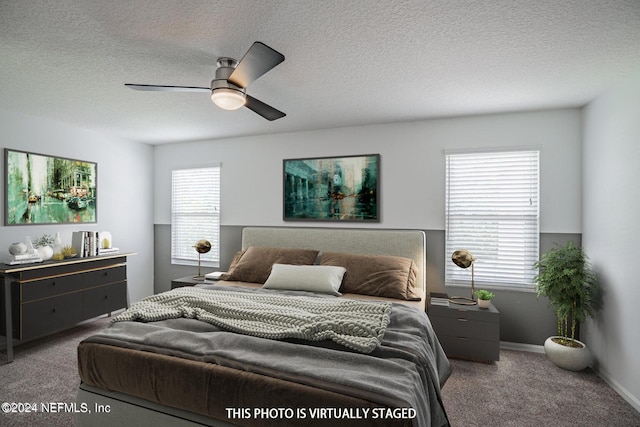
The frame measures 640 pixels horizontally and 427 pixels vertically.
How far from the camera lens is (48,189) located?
3.89m

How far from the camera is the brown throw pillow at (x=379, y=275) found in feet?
10.6

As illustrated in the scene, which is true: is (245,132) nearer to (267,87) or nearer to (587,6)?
(267,87)

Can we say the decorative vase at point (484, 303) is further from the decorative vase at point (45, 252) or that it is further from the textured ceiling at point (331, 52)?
the decorative vase at point (45, 252)

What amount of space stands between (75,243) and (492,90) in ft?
16.2

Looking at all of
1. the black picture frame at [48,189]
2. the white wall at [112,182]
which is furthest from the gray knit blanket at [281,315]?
the white wall at [112,182]

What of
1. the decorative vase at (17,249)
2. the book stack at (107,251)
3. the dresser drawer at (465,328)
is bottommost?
the dresser drawer at (465,328)

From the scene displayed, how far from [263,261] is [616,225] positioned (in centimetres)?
344

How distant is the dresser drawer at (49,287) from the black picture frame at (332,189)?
2.56 metres

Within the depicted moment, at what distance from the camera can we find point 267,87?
9.57 ft

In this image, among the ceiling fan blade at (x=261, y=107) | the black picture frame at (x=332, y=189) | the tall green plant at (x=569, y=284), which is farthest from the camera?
the black picture frame at (x=332, y=189)

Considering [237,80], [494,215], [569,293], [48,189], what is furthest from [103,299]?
[569,293]

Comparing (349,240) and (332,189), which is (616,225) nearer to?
(349,240)

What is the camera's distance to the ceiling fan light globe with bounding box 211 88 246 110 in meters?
2.20

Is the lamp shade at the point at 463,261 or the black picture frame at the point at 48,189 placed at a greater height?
the black picture frame at the point at 48,189
